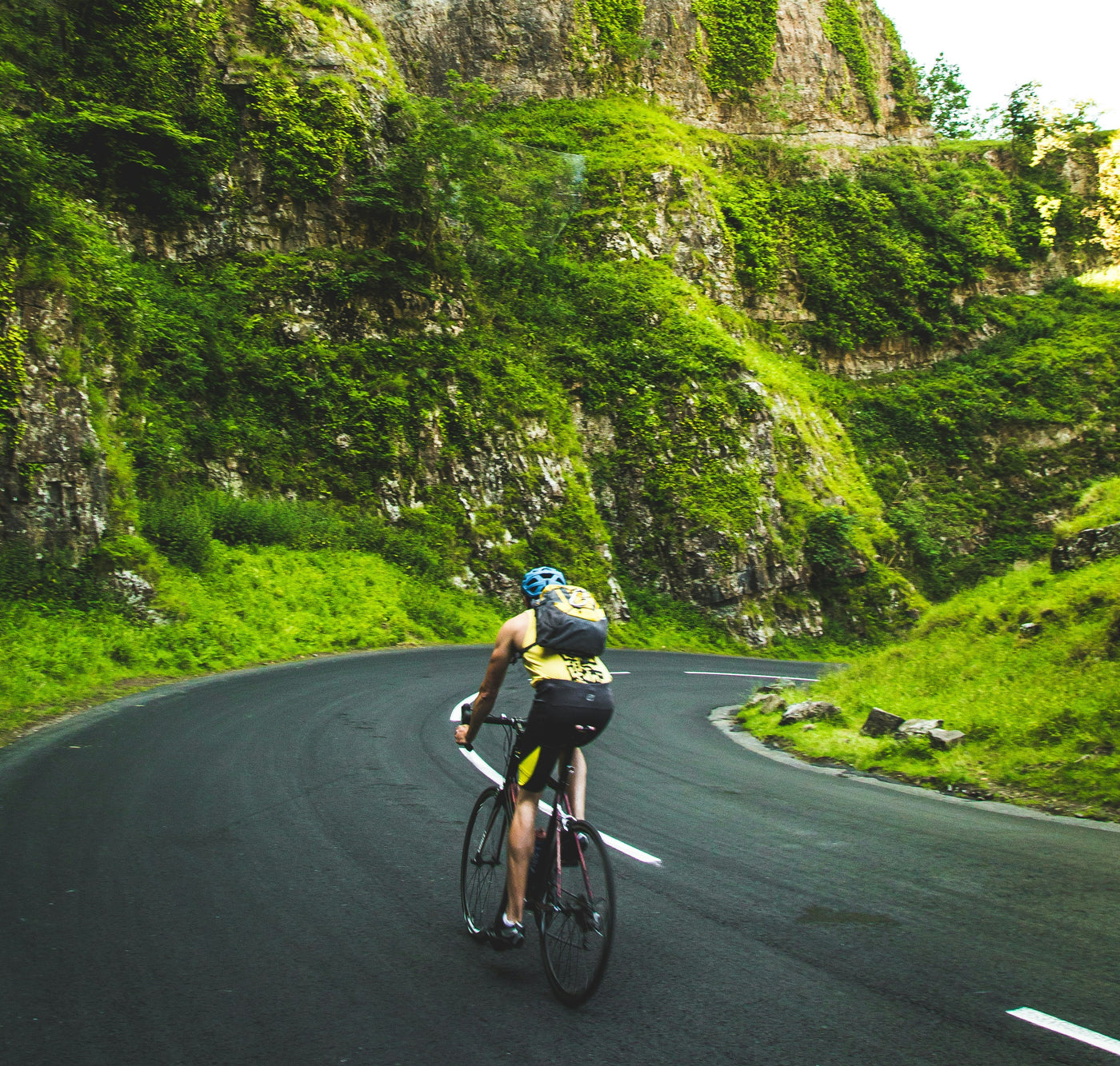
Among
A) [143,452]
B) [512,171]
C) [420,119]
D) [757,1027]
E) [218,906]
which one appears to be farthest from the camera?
[512,171]

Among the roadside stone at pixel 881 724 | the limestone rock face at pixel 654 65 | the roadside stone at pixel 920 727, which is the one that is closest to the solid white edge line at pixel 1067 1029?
the roadside stone at pixel 920 727

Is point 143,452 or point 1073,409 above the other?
point 1073,409

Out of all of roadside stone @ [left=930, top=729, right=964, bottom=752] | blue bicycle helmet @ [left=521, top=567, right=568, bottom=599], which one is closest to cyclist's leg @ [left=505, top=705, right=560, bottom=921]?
blue bicycle helmet @ [left=521, top=567, right=568, bottom=599]

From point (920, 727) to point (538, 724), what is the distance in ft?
22.4

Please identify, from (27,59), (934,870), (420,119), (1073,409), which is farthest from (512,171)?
(934,870)

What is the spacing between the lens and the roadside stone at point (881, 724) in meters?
9.40

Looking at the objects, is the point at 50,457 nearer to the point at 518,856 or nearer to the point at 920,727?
the point at 518,856

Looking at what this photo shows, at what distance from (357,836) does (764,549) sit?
74.4ft

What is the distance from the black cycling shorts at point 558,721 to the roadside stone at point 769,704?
8.55 m

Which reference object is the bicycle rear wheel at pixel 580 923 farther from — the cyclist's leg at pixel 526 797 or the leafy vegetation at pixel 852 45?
the leafy vegetation at pixel 852 45

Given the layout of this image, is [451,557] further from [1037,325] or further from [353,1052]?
[1037,325]

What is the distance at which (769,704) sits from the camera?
39.1ft

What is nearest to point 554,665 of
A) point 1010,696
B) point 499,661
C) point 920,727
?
point 499,661

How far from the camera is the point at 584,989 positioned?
3.31 meters
